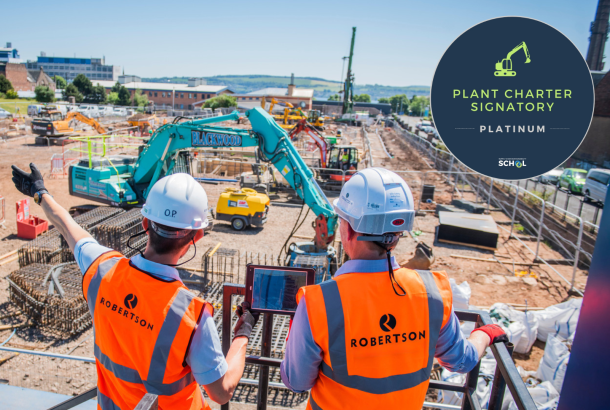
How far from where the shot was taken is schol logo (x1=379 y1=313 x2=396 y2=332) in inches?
68.9

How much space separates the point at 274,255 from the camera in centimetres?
1275

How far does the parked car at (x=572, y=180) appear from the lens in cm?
2309

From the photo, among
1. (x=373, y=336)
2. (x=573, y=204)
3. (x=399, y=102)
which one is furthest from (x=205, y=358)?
(x=399, y=102)

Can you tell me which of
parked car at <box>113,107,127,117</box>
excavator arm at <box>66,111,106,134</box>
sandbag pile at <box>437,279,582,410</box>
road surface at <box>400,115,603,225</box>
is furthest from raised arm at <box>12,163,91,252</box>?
parked car at <box>113,107,127,117</box>

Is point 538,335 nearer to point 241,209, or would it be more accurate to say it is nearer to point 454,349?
point 454,349

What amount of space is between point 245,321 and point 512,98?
2.34 meters

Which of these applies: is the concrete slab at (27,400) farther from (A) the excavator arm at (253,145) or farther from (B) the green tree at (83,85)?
(B) the green tree at (83,85)

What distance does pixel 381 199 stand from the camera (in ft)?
6.25

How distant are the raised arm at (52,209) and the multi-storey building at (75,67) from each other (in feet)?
580

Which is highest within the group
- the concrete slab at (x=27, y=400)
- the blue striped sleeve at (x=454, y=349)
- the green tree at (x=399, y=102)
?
the green tree at (x=399, y=102)

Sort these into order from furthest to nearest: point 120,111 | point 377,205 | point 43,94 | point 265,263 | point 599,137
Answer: point 43,94
point 120,111
point 599,137
point 265,263
point 377,205

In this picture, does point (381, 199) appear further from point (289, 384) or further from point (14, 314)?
point (14, 314)

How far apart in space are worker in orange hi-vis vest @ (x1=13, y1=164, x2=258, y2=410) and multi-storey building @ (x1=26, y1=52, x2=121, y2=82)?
178 metres

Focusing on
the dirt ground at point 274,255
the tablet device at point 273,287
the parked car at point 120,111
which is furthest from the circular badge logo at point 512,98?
the parked car at point 120,111
